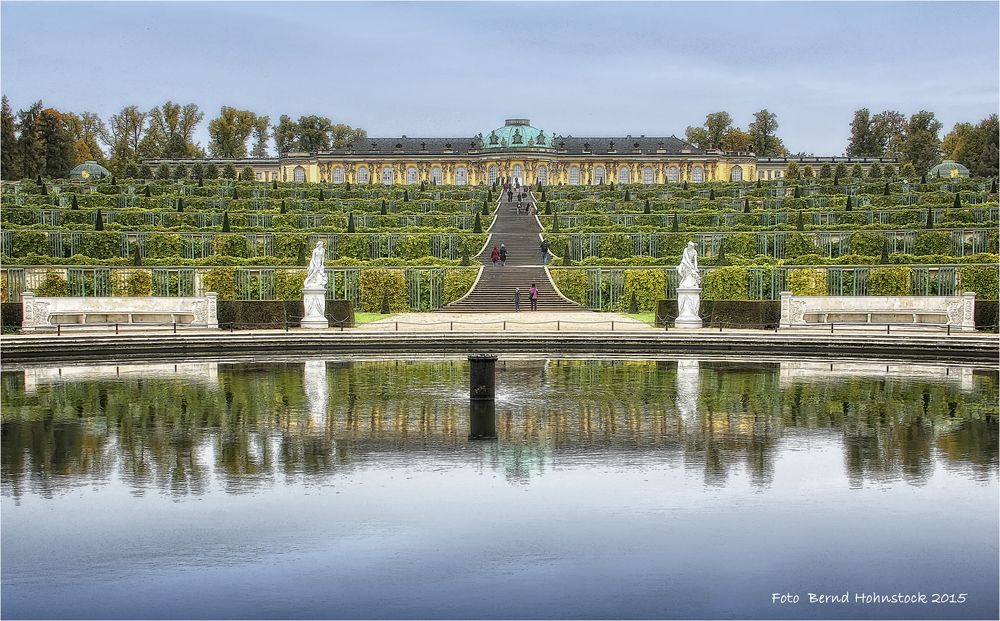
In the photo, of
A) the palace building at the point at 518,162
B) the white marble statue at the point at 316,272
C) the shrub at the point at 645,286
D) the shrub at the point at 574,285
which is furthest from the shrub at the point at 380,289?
the palace building at the point at 518,162

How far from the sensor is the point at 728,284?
38375 millimetres

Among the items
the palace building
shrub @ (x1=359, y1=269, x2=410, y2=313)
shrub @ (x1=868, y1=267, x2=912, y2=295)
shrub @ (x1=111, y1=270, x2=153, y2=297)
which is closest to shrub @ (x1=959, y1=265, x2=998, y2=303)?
shrub @ (x1=868, y1=267, x2=912, y2=295)

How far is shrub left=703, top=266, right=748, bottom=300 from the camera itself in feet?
126

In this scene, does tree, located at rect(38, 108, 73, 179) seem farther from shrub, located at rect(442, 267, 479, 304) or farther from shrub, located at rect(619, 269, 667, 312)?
shrub, located at rect(619, 269, 667, 312)

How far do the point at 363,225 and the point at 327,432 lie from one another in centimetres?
3659

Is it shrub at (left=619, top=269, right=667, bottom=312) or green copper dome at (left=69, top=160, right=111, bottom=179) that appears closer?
shrub at (left=619, top=269, right=667, bottom=312)

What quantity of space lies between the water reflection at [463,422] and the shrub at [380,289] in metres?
16.0

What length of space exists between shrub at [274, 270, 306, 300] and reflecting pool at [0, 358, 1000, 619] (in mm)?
18834

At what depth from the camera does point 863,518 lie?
11422mm

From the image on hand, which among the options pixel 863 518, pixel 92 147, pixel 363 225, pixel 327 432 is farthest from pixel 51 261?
pixel 92 147

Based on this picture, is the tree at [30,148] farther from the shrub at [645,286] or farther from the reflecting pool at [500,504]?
the reflecting pool at [500,504]

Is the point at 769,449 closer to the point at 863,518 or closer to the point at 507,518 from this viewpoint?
the point at 863,518

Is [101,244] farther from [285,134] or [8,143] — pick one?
[285,134]

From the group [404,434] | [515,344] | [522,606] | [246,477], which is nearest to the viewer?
[522,606]
